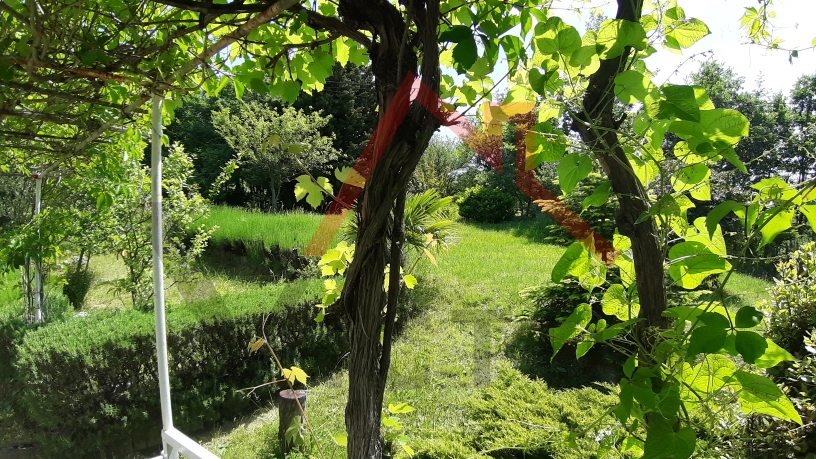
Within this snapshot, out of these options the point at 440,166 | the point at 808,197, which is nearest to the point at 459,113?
the point at 808,197

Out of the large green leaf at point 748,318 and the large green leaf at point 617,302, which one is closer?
the large green leaf at point 748,318

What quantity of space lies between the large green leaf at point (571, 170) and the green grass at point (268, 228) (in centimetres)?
705

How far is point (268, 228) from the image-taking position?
8031 millimetres

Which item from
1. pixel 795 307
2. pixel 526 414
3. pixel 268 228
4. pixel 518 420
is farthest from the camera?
pixel 268 228

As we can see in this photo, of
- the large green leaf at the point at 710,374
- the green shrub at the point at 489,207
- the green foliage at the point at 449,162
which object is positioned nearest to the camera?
the large green leaf at the point at 710,374

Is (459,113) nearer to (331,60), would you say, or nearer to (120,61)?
(331,60)

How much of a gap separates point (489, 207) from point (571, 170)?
1117 cm

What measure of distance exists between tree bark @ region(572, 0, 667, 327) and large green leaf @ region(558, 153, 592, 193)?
0.10 feet

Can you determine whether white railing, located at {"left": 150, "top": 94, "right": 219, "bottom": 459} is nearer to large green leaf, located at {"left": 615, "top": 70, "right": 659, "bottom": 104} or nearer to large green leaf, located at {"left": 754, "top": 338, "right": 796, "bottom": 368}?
large green leaf, located at {"left": 615, "top": 70, "right": 659, "bottom": 104}

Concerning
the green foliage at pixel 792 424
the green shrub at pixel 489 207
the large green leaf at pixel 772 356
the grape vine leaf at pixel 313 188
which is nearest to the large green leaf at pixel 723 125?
the large green leaf at pixel 772 356

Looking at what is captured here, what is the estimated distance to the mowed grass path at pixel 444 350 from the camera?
363cm

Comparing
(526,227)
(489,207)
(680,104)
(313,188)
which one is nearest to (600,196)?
(680,104)

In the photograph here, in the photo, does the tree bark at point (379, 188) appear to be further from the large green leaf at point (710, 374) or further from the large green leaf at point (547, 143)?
the large green leaf at point (710, 374)

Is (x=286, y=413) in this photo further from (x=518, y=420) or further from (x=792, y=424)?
(x=792, y=424)
